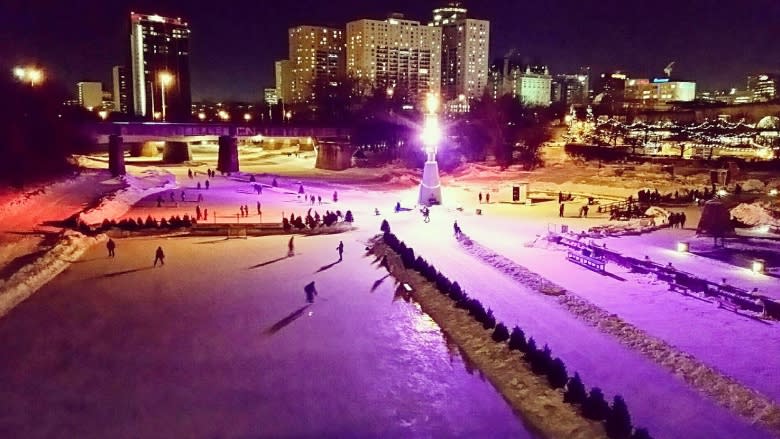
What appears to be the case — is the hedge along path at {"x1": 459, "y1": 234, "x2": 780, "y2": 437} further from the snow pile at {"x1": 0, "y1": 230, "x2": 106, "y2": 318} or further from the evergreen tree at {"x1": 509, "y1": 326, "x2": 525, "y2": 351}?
the snow pile at {"x1": 0, "y1": 230, "x2": 106, "y2": 318}

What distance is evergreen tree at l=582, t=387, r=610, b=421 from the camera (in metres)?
12.5

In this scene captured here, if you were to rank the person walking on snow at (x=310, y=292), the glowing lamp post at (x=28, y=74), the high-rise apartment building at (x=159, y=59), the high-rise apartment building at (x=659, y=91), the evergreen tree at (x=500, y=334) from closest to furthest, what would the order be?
the evergreen tree at (x=500, y=334) < the person walking on snow at (x=310, y=292) < the glowing lamp post at (x=28, y=74) < the high-rise apartment building at (x=159, y=59) < the high-rise apartment building at (x=659, y=91)

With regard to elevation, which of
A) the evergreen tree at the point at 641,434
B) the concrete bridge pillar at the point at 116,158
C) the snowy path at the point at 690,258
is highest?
the concrete bridge pillar at the point at 116,158

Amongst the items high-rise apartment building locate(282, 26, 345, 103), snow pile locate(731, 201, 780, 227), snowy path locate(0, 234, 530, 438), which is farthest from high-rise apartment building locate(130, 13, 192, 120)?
snowy path locate(0, 234, 530, 438)

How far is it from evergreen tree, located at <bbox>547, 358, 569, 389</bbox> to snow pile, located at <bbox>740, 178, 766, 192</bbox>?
3827 cm

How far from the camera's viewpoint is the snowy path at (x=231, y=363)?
12.7 meters

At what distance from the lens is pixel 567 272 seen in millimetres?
24203

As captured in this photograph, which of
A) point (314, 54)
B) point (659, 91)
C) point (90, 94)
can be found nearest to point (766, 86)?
point (659, 91)

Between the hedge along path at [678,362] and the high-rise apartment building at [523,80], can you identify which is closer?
the hedge along path at [678,362]

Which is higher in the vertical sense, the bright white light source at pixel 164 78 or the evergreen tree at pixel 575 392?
the bright white light source at pixel 164 78

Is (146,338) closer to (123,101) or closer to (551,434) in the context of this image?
(551,434)

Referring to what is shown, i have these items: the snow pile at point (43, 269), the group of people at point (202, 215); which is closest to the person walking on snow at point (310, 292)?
the snow pile at point (43, 269)

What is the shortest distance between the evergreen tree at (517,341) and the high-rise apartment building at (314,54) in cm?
15708

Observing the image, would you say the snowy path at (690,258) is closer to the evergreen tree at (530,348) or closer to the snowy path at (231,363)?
the evergreen tree at (530,348)
